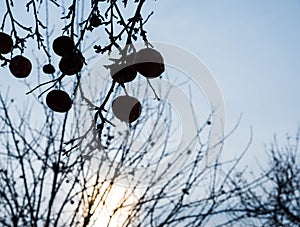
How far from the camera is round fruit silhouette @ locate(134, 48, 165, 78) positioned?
0.84m

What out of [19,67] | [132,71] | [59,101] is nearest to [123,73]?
[132,71]

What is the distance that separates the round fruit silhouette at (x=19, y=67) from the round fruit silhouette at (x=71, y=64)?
7.0 inches

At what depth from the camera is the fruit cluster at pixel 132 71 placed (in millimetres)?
829

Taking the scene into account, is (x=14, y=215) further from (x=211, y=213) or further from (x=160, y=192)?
(x=211, y=213)

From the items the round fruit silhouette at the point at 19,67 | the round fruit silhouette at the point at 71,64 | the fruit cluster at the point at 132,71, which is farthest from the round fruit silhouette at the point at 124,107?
the round fruit silhouette at the point at 19,67

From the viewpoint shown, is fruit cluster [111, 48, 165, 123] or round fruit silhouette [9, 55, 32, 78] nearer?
fruit cluster [111, 48, 165, 123]

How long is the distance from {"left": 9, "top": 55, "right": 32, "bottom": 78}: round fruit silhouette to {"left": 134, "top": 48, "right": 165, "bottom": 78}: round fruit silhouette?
31 centimetres

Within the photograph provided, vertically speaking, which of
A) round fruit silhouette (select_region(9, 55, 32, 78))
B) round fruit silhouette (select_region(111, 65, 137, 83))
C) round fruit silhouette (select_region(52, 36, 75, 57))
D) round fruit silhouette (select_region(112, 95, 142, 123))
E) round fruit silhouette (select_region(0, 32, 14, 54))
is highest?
round fruit silhouette (select_region(0, 32, 14, 54))

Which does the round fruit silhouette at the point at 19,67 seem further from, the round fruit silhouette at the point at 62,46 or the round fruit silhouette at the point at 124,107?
the round fruit silhouette at the point at 124,107

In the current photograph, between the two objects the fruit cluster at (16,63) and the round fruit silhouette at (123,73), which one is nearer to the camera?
the round fruit silhouette at (123,73)

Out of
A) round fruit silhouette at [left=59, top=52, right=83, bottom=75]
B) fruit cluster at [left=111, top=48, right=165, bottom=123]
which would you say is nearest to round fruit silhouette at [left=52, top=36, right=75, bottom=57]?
round fruit silhouette at [left=59, top=52, right=83, bottom=75]

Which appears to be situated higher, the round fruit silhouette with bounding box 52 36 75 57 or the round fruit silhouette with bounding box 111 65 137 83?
the round fruit silhouette with bounding box 52 36 75 57

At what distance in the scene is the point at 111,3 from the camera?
3.67ft

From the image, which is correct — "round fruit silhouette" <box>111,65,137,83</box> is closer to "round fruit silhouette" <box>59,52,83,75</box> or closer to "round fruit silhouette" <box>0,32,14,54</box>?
"round fruit silhouette" <box>59,52,83,75</box>
